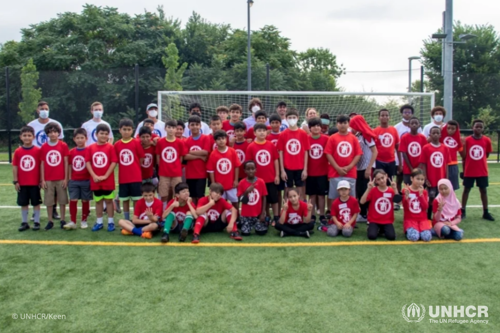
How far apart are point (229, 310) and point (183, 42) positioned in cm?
2605

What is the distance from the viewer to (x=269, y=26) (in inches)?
1176

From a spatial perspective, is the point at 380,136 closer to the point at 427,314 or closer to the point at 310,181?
the point at 310,181

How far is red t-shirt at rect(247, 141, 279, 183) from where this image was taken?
597cm

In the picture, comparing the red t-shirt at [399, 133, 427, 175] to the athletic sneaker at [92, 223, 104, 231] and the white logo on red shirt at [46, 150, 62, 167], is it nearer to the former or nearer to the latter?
Answer: the athletic sneaker at [92, 223, 104, 231]

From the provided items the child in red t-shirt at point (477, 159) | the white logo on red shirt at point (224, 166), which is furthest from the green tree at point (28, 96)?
the child in red t-shirt at point (477, 159)

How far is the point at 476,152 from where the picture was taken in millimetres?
6625

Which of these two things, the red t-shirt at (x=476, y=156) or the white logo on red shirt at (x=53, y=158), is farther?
the red t-shirt at (x=476, y=156)

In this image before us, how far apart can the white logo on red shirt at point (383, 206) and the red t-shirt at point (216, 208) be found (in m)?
1.91

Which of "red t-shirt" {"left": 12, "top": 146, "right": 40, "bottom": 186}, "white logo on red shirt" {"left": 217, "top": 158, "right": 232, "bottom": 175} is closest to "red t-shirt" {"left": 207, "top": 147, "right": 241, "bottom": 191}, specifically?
"white logo on red shirt" {"left": 217, "top": 158, "right": 232, "bottom": 175}

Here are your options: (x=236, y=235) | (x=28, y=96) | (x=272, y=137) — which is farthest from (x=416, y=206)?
(x=28, y=96)

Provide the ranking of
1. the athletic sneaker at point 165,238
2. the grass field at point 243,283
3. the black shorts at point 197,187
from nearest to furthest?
the grass field at point 243,283 < the athletic sneaker at point 165,238 < the black shorts at point 197,187

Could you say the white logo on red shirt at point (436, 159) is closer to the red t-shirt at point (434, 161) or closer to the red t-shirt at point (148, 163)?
the red t-shirt at point (434, 161)

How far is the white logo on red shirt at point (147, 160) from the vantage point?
617 centimetres

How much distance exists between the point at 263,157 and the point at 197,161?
0.95 meters
